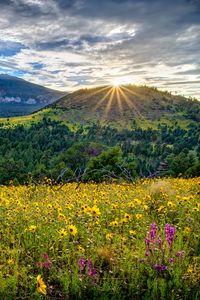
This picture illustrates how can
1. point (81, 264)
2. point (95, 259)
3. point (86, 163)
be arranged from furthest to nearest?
point (86, 163), point (95, 259), point (81, 264)

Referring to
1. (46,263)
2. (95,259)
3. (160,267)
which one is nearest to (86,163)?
(95,259)

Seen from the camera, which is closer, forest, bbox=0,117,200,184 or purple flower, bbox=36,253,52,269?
purple flower, bbox=36,253,52,269

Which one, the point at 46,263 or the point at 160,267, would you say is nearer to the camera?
the point at 160,267

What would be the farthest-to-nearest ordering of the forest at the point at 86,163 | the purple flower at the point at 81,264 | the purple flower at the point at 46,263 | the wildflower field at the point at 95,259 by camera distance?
1. the forest at the point at 86,163
2. the purple flower at the point at 46,263
3. the purple flower at the point at 81,264
4. the wildflower field at the point at 95,259

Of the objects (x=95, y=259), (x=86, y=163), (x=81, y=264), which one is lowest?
(x=86, y=163)

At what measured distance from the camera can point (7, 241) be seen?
6.52 metres

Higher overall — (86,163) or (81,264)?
(81,264)

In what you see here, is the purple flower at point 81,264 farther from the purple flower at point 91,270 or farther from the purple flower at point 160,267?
the purple flower at point 160,267

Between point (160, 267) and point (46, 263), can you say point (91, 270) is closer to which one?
point (46, 263)

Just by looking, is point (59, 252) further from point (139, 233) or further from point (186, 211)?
point (186, 211)

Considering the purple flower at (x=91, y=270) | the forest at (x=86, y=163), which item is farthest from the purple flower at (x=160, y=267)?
the forest at (x=86, y=163)

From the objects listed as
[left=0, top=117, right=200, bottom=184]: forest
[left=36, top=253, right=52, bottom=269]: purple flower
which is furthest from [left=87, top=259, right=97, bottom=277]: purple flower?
[left=0, top=117, right=200, bottom=184]: forest

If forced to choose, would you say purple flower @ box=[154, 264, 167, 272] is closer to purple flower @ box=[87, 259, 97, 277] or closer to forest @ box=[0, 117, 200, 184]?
purple flower @ box=[87, 259, 97, 277]

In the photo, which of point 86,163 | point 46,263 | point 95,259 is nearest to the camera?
point 46,263
